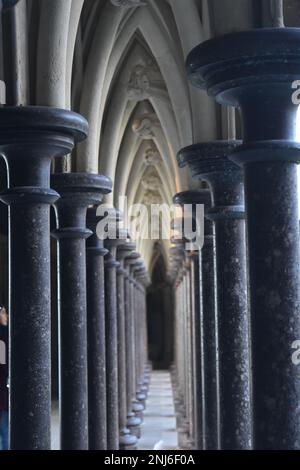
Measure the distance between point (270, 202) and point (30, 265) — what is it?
170cm

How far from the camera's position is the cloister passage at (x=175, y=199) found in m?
3.90

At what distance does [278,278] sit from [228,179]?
2213 millimetres

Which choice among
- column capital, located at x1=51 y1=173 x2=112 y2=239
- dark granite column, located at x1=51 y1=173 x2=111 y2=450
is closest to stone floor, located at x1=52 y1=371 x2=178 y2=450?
dark granite column, located at x1=51 y1=173 x2=111 y2=450

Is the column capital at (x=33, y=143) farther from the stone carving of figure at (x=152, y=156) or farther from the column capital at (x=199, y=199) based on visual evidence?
the stone carving of figure at (x=152, y=156)

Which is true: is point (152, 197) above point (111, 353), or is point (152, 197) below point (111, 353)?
above

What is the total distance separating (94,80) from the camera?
7.81 m

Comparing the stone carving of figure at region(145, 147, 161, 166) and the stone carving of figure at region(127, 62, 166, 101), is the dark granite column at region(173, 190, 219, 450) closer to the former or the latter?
the stone carving of figure at region(127, 62, 166, 101)

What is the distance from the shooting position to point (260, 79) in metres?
3.97

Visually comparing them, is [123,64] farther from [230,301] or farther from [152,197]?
[152,197]

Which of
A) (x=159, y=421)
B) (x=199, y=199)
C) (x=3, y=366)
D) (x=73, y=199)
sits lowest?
(x=159, y=421)

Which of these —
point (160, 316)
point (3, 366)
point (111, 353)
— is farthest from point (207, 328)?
point (160, 316)

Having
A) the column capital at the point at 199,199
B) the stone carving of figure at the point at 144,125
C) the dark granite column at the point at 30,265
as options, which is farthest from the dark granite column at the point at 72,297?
the stone carving of figure at the point at 144,125
